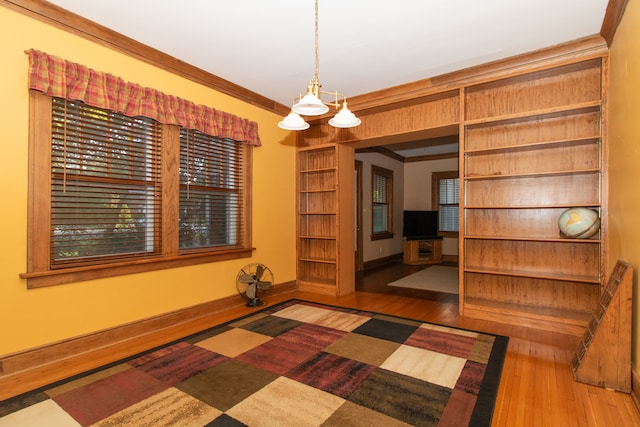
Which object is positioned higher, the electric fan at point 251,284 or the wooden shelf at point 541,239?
the wooden shelf at point 541,239

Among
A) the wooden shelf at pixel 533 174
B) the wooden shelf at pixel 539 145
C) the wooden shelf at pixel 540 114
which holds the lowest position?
the wooden shelf at pixel 533 174

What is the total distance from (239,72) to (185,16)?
1038 mm

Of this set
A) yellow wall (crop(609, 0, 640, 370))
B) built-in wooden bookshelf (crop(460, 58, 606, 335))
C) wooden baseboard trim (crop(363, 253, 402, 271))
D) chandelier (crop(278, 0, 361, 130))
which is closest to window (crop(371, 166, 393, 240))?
wooden baseboard trim (crop(363, 253, 402, 271))

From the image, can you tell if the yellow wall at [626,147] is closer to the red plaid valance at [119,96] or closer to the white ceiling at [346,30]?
the white ceiling at [346,30]

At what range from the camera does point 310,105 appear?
7.12 ft

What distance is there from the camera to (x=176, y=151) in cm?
343

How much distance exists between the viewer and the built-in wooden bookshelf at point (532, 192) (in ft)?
10.5

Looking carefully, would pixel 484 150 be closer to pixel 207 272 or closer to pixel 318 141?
pixel 318 141

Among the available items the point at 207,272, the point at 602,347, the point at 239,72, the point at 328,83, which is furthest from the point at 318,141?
the point at 602,347

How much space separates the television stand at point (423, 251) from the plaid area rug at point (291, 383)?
14.7 feet

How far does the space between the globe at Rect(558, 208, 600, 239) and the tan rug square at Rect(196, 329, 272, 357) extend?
2981 millimetres

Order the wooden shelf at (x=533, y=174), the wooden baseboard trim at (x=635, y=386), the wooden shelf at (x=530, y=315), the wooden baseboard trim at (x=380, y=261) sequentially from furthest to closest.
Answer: the wooden baseboard trim at (x=380, y=261) → the wooden shelf at (x=530, y=315) → the wooden shelf at (x=533, y=174) → the wooden baseboard trim at (x=635, y=386)

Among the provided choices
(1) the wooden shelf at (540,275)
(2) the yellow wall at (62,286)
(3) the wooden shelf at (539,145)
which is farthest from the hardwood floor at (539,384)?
(2) the yellow wall at (62,286)

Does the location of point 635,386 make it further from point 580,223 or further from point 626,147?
point 626,147
